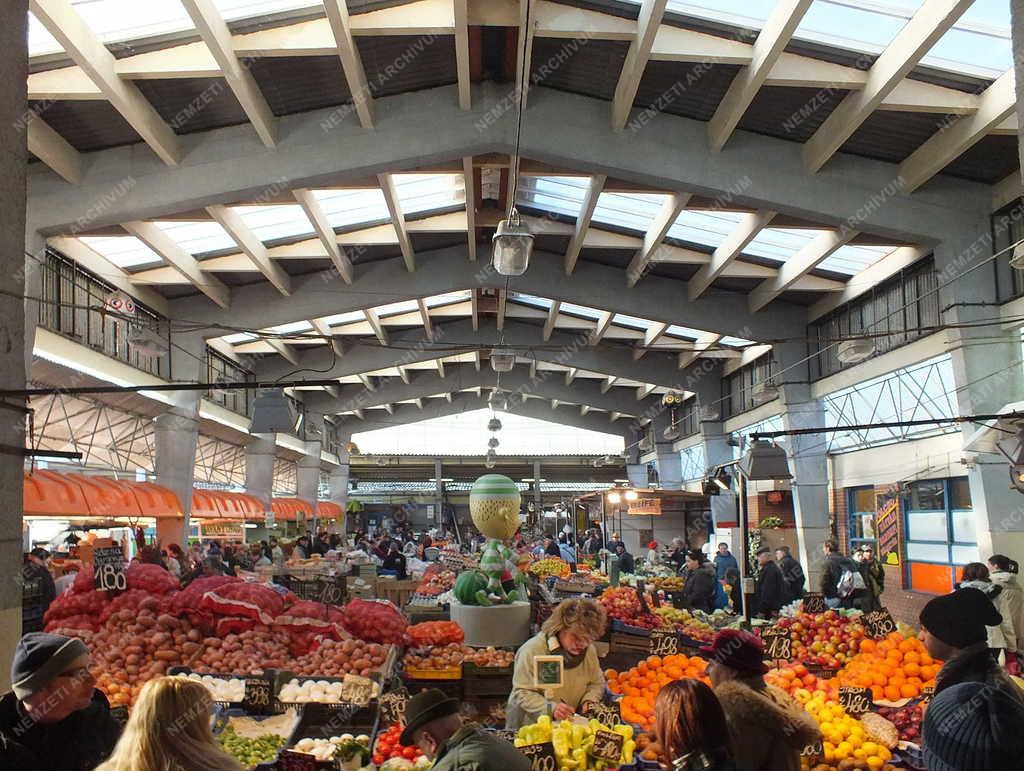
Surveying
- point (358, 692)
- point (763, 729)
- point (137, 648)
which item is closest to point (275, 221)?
point (137, 648)

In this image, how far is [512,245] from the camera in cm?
738

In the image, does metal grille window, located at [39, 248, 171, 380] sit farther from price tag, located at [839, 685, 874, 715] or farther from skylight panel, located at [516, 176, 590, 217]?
price tag, located at [839, 685, 874, 715]

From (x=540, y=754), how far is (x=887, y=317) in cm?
1128

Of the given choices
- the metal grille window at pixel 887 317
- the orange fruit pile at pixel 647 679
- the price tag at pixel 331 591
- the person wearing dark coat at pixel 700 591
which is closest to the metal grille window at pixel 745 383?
the metal grille window at pixel 887 317

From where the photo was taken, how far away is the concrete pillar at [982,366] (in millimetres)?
10438

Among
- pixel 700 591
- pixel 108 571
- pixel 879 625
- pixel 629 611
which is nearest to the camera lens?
pixel 108 571

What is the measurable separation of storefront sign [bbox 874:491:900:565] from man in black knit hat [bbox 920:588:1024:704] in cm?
1184

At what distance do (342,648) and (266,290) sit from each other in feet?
34.7

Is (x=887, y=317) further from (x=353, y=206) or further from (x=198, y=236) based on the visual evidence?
(x=198, y=236)

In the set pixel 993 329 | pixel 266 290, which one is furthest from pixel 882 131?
pixel 266 290

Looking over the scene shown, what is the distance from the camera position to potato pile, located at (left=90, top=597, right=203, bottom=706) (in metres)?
5.32

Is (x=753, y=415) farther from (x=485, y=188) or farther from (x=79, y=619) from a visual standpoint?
(x=79, y=619)

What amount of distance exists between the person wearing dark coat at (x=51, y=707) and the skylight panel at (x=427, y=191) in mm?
9403

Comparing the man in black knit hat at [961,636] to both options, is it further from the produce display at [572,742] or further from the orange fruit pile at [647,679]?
the orange fruit pile at [647,679]
